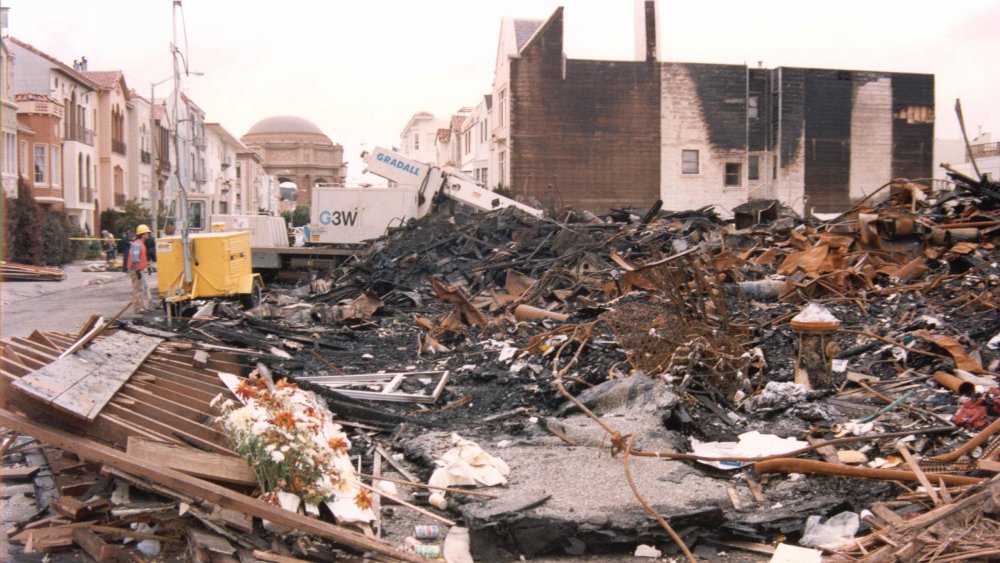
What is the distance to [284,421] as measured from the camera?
15.8ft

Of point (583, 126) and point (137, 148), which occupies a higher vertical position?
point (137, 148)

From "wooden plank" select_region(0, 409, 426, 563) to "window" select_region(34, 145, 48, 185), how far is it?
39.8 m

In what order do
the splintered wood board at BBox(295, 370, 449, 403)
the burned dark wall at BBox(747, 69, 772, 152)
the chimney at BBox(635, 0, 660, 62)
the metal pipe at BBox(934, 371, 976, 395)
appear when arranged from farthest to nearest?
the burned dark wall at BBox(747, 69, 772, 152)
the chimney at BBox(635, 0, 660, 62)
the splintered wood board at BBox(295, 370, 449, 403)
the metal pipe at BBox(934, 371, 976, 395)

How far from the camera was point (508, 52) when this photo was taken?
3759 centimetres

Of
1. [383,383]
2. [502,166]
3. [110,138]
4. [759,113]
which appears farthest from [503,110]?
[383,383]

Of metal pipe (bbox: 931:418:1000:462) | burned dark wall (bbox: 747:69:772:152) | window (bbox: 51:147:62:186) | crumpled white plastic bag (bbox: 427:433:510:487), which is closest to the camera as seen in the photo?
metal pipe (bbox: 931:418:1000:462)

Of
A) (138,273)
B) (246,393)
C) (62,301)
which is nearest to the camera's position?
(246,393)

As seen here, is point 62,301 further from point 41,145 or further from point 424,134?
point 424,134

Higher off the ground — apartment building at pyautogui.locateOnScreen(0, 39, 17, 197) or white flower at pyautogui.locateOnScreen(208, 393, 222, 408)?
apartment building at pyautogui.locateOnScreen(0, 39, 17, 197)

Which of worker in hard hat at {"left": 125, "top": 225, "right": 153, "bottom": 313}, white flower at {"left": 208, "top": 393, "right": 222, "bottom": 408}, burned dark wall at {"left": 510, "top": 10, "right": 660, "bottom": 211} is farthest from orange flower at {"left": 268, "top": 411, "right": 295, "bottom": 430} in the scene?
burned dark wall at {"left": 510, "top": 10, "right": 660, "bottom": 211}

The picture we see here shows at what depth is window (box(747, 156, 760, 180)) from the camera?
38.8 m

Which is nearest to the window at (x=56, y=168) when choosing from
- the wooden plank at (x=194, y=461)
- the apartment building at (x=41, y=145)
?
the apartment building at (x=41, y=145)

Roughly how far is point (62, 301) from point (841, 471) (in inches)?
741

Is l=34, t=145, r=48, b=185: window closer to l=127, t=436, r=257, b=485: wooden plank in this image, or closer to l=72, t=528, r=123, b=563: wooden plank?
l=72, t=528, r=123, b=563: wooden plank
